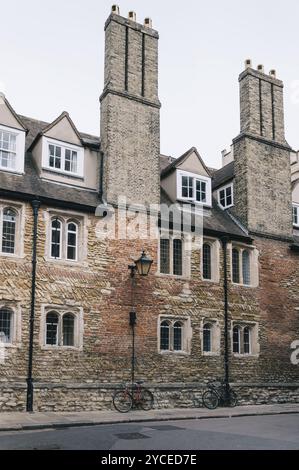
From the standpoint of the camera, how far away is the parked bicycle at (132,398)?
1858cm

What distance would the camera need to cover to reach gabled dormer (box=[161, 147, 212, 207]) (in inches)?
920

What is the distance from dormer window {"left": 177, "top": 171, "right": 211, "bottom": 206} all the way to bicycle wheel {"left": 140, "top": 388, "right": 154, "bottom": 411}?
782 cm

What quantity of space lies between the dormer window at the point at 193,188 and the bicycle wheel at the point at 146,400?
308 inches

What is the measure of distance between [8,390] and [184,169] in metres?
11.2

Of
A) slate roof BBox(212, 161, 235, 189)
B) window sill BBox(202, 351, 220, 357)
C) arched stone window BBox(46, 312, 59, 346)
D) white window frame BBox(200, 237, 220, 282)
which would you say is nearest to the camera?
arched stone window BBox(46, 312, 59, 346)

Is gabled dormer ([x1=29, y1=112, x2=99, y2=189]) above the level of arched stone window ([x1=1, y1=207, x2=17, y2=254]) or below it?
above

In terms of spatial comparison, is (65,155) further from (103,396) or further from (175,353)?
(103,396)

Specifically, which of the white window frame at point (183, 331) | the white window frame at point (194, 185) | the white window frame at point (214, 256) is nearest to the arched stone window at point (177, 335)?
the white window frame at point (183, 331)

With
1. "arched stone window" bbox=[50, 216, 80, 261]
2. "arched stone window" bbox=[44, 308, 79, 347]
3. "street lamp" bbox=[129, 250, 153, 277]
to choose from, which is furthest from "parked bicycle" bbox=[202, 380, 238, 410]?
"arched stone window" bbox=[50, 216, 80, 261]

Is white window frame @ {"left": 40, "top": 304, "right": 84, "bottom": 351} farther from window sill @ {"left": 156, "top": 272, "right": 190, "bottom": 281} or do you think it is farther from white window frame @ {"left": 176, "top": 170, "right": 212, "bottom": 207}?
white window frame @ {"left": 176, "top": 170, "right": 212, "bottom": 207}

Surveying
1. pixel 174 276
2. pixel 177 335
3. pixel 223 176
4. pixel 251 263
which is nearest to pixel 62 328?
pixel 177 335

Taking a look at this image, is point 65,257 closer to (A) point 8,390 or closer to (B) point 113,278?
(B) point 113,278

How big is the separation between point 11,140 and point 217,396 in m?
11.5
